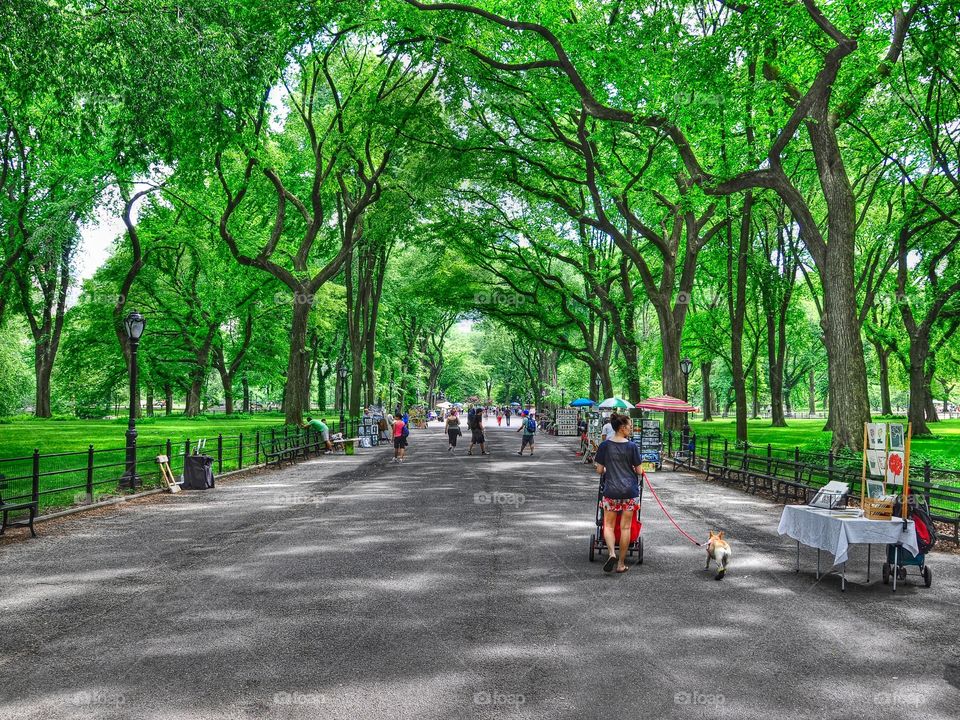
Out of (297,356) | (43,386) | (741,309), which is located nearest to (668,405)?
(741,309)

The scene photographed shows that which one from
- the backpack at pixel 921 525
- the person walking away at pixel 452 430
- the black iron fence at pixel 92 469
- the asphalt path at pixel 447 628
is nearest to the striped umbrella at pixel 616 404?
the person walking away at pixel 452 430

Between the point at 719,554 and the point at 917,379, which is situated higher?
the point at 917,379

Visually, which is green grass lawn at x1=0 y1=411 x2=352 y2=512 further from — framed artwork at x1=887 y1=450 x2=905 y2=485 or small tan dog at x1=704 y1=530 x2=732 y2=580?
framed artwork at x1=887 y1=450 x2=905 y2=485

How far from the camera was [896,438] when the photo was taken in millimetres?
9820

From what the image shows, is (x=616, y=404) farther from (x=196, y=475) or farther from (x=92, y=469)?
(x=92, y=469)

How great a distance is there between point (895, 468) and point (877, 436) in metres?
0.65

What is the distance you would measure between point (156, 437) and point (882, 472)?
2680 centimetres

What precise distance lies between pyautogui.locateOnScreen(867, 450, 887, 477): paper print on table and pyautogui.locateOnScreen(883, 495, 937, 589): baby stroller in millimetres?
1219

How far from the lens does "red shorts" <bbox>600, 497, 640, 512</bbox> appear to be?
876 cm

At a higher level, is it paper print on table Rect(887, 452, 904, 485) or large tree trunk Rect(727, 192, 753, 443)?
large tree trunk Rect(727, 192, 753, 443)

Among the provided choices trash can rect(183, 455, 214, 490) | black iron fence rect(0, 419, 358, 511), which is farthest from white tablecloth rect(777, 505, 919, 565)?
trash can rect(183, 455, 214, 490)

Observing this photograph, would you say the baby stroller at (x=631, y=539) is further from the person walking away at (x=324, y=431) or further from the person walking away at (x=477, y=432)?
the person walking away at (x=324, y=431)

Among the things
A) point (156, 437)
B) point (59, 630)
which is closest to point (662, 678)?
point (59, 630)

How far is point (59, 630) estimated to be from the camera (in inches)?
256
